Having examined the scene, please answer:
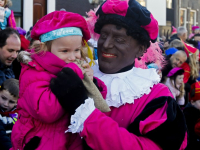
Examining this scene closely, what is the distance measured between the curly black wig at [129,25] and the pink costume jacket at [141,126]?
326 millimetres

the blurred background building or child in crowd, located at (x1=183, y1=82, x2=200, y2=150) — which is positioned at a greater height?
the blurred background building

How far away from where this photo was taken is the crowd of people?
152 cm

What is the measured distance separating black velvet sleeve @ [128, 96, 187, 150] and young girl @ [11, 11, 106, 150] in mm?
362

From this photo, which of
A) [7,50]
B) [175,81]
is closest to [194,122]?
[175,81]

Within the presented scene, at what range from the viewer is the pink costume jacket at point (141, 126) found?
1.49 meters

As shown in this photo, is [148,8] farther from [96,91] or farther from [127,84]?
[96,91]

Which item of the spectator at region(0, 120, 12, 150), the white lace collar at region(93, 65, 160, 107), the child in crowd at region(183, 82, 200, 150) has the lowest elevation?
the child in crowd at region(183, 82, 200, 150)

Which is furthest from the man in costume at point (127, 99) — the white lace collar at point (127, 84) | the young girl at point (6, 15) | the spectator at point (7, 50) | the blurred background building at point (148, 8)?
the blurred background building at point (148, 8)

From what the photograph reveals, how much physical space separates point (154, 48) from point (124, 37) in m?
0.41

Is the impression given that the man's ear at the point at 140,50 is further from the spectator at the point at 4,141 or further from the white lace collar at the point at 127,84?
the spectator at the point at 4,141

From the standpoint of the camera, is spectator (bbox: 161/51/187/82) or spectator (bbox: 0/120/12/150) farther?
spectator (bbox: 161/51/187/82)

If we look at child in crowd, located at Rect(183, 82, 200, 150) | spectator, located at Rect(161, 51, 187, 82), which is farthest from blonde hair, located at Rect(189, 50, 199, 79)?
child in crowd, located at Rect(183, 82, 200, 150)

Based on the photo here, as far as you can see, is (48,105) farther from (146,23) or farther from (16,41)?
(16,41)

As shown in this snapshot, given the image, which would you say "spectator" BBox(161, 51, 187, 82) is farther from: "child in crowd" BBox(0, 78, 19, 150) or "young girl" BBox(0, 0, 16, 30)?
"child in crowd" BBox(0, 78, 19, 150)
